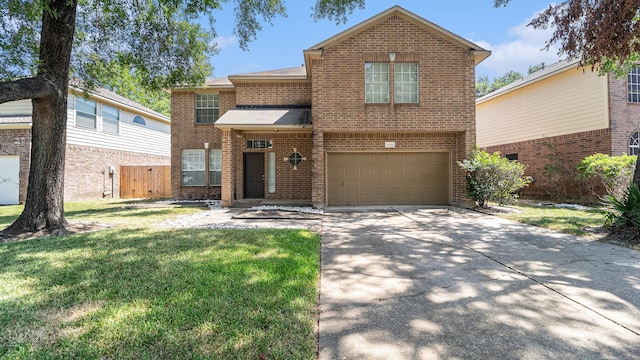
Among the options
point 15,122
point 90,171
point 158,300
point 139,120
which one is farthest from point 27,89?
point 139,120

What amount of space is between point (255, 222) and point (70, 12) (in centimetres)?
659

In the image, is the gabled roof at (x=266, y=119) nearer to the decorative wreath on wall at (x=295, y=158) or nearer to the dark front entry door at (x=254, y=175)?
the decorative wreath on wall at (x=295, y=158)

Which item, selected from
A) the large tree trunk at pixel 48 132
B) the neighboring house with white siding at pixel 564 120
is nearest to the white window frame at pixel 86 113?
the large tree trunk at pixel 48 132

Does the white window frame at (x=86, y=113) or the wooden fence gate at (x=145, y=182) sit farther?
the wooden fence gate at (x=145, y=182)

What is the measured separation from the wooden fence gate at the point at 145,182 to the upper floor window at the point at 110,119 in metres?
2.32

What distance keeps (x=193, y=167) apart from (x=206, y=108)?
3.05 meters

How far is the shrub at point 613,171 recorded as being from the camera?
920cm

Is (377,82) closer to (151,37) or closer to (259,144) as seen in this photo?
(259,144)

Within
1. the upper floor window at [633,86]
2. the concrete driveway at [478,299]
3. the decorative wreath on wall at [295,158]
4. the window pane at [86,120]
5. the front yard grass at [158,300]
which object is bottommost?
the concrete driveway at [478,299]

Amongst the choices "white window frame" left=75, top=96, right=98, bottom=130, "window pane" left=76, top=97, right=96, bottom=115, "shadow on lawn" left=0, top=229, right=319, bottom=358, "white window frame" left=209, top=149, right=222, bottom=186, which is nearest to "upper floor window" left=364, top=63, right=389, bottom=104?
"shadow on lawn" left=0, top=229, right=319, bottom=358

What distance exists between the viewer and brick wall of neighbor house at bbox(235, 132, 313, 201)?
41.6ft

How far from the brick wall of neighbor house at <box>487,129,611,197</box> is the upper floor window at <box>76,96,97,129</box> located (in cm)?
2323

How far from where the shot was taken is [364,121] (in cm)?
1073

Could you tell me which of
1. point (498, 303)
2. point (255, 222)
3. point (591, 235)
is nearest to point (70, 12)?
point (255, 222)
